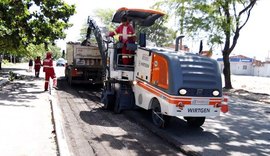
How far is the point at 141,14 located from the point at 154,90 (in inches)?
153

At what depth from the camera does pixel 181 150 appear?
739 centimetres

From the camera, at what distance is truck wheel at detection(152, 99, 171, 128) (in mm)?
9250

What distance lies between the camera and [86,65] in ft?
63.4

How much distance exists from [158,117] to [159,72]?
1215mm

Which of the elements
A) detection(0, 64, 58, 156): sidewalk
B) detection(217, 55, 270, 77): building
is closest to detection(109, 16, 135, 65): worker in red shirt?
detection(0, 64, 58, 156): sidewalk

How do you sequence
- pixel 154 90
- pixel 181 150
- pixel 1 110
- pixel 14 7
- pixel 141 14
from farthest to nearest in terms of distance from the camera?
pixel 14 7, pixel 141 14, pixel 1 110, pixel 154 90, pixel 181 150

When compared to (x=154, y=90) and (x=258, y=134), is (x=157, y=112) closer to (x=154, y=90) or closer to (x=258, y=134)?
(x=154, y=90)

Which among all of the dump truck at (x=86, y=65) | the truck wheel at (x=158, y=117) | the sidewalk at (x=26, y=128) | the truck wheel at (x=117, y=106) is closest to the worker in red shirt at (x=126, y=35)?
the truck wheel at (x=117, y=106)

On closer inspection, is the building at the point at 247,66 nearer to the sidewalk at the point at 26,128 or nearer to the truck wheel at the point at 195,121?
the truck wheel at the point at 195,121

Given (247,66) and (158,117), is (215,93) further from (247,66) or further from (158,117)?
(247,66)

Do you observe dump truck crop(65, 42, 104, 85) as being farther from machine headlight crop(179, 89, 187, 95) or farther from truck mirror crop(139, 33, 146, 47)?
machine headlight crop(179, 89, 187, 95)

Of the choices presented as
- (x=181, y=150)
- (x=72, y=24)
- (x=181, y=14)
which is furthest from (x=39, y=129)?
(x=181, y=14)

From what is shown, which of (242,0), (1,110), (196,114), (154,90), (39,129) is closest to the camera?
(39,129)

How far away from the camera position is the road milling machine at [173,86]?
869 cm
